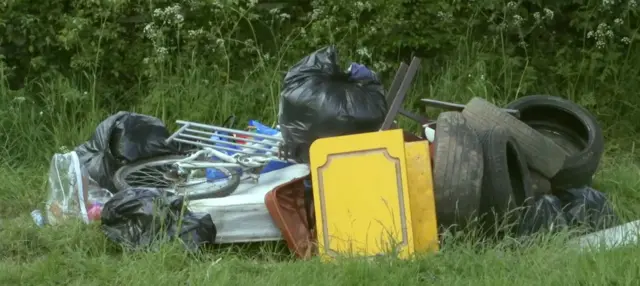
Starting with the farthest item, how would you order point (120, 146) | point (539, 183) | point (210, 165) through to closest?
point (120, 146) → point (210, 165) → point (539, 183)

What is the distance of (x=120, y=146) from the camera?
6066mm

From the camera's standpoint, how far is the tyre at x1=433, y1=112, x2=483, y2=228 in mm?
4762

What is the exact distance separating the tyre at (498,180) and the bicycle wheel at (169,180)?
1478 millimetres

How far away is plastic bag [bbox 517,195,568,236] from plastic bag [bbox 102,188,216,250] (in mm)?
1602

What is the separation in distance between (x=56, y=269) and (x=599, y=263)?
2.51m

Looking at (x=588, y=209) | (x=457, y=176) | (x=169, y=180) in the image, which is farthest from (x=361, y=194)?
(x=169, y=180)

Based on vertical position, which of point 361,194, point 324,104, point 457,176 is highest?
point 324,104

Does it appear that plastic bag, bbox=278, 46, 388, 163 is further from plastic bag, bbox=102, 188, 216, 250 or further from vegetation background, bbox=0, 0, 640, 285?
vegetation background, bbox=0, 0, 640, 285

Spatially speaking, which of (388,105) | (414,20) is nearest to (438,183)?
(388,105)

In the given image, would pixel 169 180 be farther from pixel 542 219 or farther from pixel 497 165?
pixel 542 219

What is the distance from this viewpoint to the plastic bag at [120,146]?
5.92 meters

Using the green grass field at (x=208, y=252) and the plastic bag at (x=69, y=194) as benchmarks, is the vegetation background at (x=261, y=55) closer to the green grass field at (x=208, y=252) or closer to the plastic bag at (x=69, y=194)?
the green grass field at (x=208, y=252)

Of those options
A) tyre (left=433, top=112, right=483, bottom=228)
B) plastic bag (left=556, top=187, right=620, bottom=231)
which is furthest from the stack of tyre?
plastic bag (left=556, top=187, right=620, bottom=231)

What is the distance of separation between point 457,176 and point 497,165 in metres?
0.26
